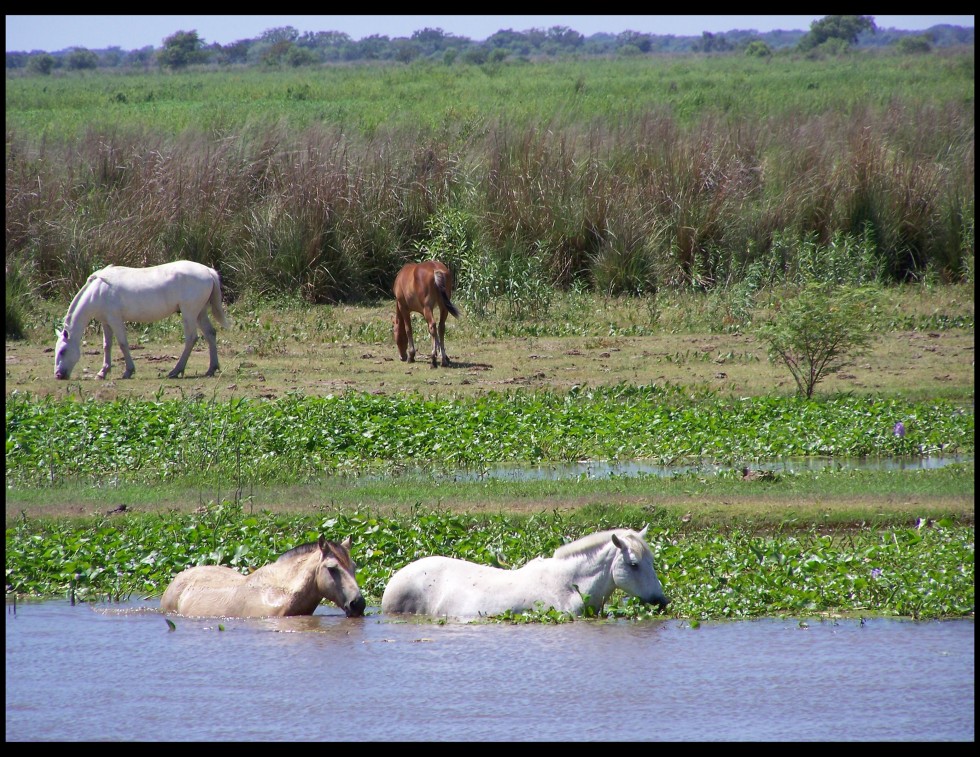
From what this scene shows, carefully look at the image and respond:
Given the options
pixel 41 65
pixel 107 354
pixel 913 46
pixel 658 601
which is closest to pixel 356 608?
pixel 658 601

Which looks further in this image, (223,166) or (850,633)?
(223,166)

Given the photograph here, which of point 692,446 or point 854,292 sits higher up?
point 854,292

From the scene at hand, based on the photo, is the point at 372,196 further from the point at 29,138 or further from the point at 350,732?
the point at 350,732

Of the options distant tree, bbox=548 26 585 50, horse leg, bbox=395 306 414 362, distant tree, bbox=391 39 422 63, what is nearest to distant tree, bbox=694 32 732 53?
distant tree, bbox=548 26 585 50

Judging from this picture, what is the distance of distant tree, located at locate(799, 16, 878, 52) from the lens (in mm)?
75188

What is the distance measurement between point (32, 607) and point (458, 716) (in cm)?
360

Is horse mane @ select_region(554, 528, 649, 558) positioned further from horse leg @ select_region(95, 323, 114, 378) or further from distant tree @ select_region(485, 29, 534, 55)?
distant tree @ select_region(485, 29, 534, 55)

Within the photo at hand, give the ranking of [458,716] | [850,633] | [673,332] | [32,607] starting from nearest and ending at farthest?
[458,716] → [850,633] → [32,607] → [673,332]

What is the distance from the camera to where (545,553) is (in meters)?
8.91

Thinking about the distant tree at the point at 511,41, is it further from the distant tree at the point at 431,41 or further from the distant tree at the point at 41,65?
the distant tree at the point at 41,65

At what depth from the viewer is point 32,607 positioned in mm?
8531

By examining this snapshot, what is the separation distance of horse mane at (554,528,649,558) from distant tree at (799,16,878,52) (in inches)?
2770
